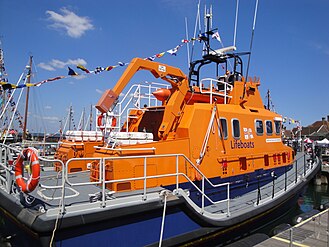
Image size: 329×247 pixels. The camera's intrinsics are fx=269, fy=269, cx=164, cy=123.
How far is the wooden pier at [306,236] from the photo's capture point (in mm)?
5023

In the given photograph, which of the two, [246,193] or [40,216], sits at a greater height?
[40,216]

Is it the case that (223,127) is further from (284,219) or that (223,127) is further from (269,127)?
(284,219)

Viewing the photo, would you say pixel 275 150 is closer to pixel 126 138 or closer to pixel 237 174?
pixel 237 174

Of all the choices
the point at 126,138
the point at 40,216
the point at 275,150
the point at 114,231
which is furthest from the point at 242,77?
the point at 40,216

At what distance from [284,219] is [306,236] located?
4585 millimetres

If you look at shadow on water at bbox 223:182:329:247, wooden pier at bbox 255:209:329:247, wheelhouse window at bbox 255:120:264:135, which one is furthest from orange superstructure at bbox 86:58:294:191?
wooden pier at bbox 255:209:329:247

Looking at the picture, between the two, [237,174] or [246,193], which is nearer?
[237,174]

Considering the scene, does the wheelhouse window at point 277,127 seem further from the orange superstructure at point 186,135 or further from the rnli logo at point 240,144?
the rnli logo at point 240,144

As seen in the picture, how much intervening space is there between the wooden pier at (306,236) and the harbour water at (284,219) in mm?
2124

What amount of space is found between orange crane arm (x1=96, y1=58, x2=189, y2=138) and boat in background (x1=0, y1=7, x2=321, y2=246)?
0.02m

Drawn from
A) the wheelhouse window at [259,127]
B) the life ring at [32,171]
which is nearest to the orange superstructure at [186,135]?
the wheelhouse window at [259,127]

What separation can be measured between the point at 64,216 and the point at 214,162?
399 cm

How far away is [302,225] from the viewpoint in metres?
5.41

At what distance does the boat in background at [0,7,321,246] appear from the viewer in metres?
4.10
